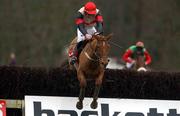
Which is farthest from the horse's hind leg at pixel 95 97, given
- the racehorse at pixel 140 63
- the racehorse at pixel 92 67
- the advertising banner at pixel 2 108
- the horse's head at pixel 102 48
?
the racehorse at pixel 140 63

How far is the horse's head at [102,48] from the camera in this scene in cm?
1772

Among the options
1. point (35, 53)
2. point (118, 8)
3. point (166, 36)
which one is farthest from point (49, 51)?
point (118, 8)

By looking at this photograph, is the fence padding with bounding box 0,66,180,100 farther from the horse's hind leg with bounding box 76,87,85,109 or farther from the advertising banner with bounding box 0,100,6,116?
the horse's hind leg with bounding box 76,87,85,109

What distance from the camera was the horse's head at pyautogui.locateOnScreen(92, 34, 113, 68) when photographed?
58.1ft

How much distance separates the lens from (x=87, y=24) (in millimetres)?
19016

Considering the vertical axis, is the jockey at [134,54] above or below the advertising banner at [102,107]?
above

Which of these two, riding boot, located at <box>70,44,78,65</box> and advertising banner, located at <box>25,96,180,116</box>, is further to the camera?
riding boot, located at <box>70,44,78,65</box>

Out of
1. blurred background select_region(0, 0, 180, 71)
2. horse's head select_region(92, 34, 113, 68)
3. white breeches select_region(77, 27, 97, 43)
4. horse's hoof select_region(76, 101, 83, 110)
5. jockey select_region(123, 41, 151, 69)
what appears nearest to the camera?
horse's head select_region(92, 34, 113, 68)

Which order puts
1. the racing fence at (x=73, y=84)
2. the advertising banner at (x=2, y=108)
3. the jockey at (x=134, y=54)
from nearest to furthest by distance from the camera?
1. the advertising banner at (x=2, y=108)
2. the racing fence at (x=73, y=84)
3. the jockey at (x=134, y=54)

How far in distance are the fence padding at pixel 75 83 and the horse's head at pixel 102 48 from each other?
1.01m

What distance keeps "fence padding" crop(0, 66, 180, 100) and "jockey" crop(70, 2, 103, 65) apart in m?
0.50

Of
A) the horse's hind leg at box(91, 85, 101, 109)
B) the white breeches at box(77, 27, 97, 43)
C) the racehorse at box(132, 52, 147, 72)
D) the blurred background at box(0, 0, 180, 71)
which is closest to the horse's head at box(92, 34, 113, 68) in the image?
the horse's hind leg at box(91, 85, 101, 109)

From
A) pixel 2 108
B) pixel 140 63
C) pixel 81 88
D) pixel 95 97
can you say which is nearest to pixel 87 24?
pixel 81 88

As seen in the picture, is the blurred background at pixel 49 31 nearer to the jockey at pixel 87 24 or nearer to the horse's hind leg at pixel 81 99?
the jockey at pixel 87 24
